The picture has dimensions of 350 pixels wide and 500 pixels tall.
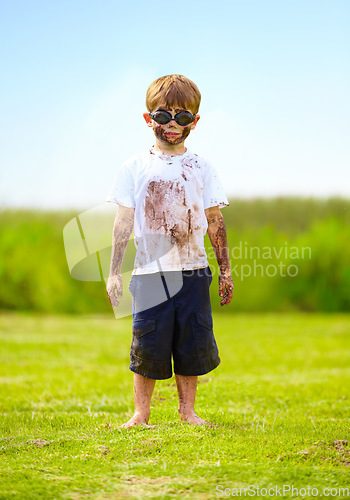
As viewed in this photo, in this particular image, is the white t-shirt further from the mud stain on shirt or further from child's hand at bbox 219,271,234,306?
child's hand at bbox 219,271,234,306

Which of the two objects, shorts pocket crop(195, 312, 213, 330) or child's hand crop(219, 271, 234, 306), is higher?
child's hand crop(219, 271, 234, 306)

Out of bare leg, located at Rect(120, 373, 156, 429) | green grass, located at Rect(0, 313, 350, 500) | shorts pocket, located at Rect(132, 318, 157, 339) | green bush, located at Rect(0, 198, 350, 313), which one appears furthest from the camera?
green bush, located at Rect(0, 198, 350, 313)

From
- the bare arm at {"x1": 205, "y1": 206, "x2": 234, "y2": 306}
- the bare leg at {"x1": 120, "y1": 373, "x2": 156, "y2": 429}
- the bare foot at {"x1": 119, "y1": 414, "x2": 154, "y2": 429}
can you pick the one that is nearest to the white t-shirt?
the bare arm at {"x1": 205, "y1": 206, "x2": 234, "y2": 306}

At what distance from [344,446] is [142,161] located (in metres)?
2.49

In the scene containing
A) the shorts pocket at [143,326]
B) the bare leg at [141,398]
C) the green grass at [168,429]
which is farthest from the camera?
the bare leg at [141,398]

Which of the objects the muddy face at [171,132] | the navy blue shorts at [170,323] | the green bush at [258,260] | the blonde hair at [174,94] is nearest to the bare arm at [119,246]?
the navy blue shorts at [170,323]

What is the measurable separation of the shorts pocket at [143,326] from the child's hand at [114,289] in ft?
0.69

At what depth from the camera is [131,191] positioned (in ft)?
14.2

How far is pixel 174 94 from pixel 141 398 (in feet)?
7.22

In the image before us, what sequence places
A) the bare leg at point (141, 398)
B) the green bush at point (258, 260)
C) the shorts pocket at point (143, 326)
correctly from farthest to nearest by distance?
the green bush at point (258, 260) < the bare leg at point (141, 398) < the shorts pocket at point (143, 326)

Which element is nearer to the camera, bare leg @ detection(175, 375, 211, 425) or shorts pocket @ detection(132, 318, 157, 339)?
shorts pocket @ detection(132, 318, 157, 339)

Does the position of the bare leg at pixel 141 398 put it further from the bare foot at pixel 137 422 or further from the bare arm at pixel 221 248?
the bare arm at pixel 221 248

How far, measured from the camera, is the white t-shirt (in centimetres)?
425

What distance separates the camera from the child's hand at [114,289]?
4301 millimetres
